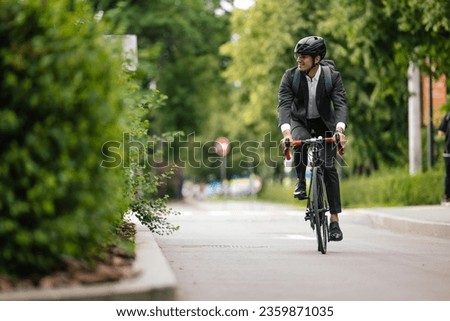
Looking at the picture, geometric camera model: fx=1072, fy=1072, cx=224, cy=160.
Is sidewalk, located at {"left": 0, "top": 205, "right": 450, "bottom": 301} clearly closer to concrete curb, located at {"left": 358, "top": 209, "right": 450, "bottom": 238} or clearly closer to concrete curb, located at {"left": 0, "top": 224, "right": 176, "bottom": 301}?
concrete curb, located at {"left": 0, "top": 224, "right": 176, "bottom": 301}

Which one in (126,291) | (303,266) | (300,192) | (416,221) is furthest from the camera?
(416,221)

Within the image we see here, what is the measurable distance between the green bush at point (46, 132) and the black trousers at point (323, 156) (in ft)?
16.4

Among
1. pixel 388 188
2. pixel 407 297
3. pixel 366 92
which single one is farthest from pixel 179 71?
A: pixel 407 297

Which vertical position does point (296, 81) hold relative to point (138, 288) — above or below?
above

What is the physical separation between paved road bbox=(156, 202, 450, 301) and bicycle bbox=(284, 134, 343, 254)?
0.71 ft

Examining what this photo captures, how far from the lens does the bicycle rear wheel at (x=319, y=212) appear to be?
34.0 ft

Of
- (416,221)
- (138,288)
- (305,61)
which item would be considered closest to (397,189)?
(416,221)

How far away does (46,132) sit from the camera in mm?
5441

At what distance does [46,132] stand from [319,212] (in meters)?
5.38

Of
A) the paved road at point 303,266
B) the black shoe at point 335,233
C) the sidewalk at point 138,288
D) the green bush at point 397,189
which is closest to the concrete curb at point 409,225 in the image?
the paved road at point 303,266

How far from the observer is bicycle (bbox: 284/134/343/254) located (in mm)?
10320

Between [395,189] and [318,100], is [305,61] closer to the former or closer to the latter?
[318,100]

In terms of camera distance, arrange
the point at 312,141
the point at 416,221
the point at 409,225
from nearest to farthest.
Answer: the point at 312,141, the point at 416,221, the point at 409,225

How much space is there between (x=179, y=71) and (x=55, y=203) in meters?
45.1
